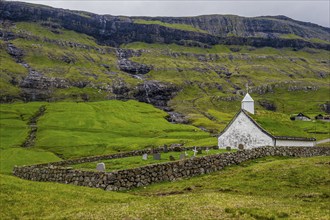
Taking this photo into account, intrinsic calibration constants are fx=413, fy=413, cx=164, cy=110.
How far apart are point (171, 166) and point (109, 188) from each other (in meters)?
7.46

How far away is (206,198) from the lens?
28953mm

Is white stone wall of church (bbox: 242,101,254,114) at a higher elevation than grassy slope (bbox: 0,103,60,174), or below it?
higher

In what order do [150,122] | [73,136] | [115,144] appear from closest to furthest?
[115,144] → [73,136] → [150,122]

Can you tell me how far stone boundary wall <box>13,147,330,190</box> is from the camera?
1515 inches

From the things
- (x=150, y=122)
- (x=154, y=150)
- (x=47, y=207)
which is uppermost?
(x=47, y=207)

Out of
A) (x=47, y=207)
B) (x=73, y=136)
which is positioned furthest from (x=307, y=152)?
(x=73, y=136)

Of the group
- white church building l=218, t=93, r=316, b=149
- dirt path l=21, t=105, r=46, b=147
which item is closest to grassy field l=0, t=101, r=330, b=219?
white church building l=218, t=93, r=316, b=149

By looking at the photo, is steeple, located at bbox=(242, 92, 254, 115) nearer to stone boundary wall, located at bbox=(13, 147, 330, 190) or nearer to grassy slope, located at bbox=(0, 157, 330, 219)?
stone boundary wall, located at bbox=(13, 147, 330, 190)

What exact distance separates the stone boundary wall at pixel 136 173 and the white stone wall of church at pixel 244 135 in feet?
34.7

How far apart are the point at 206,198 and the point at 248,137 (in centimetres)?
3603

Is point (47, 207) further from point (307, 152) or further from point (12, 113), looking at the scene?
point (12, 113)

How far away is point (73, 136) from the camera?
125000 mm

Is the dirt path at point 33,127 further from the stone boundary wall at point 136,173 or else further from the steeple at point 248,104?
the stone boundary wall at point 136,173

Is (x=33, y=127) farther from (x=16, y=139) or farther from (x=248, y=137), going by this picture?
(x=248, y=137)
